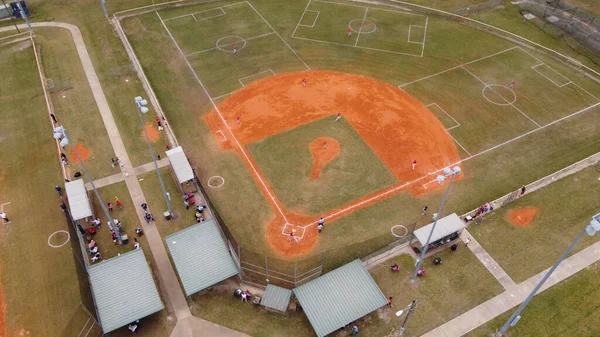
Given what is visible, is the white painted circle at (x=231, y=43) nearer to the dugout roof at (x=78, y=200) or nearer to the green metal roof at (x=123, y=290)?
the dugout roof at (x=78, y=200)

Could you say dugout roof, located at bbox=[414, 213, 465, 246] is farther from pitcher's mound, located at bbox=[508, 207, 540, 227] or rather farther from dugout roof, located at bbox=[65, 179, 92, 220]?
dugout roof, located at bbox=[65, 179, 92, 220]

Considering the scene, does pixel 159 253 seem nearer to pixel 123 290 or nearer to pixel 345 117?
pixel 123 290

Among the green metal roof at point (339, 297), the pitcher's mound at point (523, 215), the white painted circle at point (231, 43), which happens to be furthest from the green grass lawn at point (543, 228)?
the white painted circle at point (231, 43)


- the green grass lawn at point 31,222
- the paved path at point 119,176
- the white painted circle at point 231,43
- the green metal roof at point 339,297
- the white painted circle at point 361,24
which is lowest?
the green grass lawn at point 31,222

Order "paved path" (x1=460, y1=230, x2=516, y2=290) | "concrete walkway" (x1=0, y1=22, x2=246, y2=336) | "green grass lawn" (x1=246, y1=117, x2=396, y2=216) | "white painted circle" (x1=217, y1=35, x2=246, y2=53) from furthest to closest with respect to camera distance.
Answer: "white painted circle" (x1=217, y1=35, x2=246, y2=53) → "green grass lawn" (x1=246, y1=117, x2=396, y2=216) → "paved path" (x1=460, y1=230, x2=516, y2=290) → "concrete walkway" (x1=0, y1=22, x2=246, y2=336)

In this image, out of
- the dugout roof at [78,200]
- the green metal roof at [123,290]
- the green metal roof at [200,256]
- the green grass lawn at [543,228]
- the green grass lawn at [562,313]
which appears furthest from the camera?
the dugout roof at [78,200]

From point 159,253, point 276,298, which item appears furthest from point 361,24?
point 276,298

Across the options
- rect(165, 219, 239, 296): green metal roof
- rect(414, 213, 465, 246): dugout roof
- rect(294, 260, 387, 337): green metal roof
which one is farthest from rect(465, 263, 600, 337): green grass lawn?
rect(165, 219, 239, 296): green metal roof
